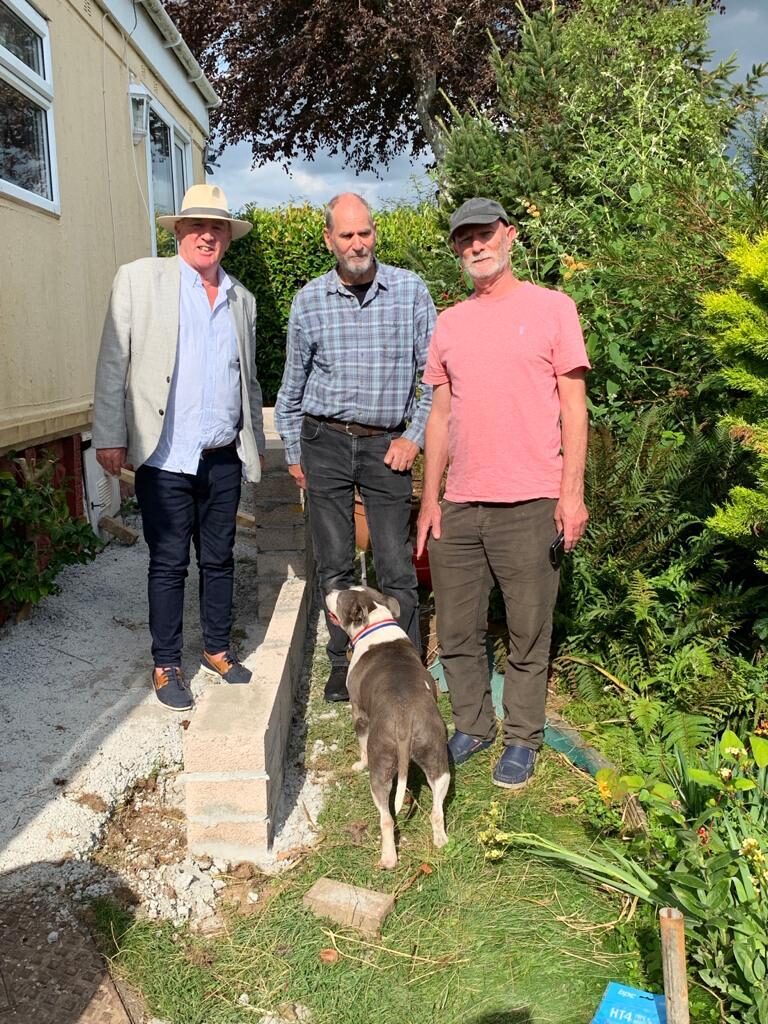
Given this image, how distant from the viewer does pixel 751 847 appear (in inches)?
85.2

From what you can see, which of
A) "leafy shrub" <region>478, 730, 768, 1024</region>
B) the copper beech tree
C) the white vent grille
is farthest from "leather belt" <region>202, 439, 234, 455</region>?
the copper beech tree

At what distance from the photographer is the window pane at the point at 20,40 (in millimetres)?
5479

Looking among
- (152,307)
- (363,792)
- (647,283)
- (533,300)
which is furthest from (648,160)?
(363,792)

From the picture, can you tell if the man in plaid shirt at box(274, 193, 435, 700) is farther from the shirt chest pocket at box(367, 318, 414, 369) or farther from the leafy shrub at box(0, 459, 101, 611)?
the leafy shrub at box(0, 459, 101, 611)

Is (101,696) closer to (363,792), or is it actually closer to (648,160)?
(363,792)

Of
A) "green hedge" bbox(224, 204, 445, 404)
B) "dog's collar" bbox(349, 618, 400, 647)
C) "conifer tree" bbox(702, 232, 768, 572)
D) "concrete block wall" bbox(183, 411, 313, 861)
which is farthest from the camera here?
"green hedge" bbox(224, 204, 445, 404)

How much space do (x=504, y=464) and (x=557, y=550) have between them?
1.43 feet

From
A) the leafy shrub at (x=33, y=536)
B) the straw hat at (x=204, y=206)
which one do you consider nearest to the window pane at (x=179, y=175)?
the leafy shrub at (x=33, y=536)

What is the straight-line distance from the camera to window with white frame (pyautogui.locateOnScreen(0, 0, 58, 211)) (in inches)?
215

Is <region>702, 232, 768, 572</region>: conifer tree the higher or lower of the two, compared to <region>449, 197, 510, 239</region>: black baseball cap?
lower

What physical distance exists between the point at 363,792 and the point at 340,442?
5.31ft

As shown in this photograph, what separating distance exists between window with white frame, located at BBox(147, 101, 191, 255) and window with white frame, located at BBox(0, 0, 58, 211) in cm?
313

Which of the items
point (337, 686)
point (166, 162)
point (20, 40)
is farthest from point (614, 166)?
point (166, 162)

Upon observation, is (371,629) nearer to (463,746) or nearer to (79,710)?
(463,746)
